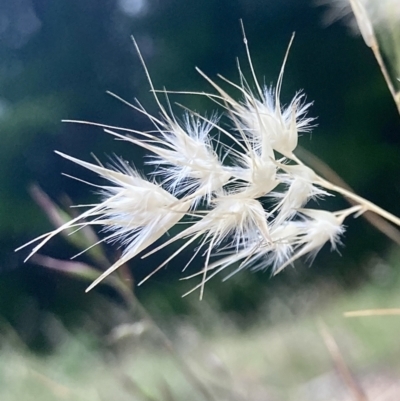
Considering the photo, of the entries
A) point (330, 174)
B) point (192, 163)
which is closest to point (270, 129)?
point (192, 163)

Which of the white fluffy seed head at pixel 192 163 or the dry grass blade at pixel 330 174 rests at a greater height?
the white fluffy seed head at pixel 192 163

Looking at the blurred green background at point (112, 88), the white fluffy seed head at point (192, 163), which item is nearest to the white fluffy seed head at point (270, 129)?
the white fluffy seed head at point (192, 163)

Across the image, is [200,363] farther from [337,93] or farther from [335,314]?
[337,93]

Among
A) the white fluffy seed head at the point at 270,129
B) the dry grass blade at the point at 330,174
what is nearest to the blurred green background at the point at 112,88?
the dry grass blade at the point at 330,174

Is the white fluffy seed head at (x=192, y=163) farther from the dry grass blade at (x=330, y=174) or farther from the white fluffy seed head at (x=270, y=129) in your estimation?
the dry grass blade at (x=330, y=174)

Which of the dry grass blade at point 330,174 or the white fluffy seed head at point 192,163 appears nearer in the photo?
the white fluffy seed head at point 192,163

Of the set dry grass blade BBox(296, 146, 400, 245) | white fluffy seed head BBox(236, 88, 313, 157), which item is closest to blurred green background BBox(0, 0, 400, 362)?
dry grass blade BBox(296, 146, 400, 245)

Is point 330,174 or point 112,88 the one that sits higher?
point 112,88

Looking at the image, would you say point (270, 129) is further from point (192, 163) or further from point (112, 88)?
point (112, 88)
